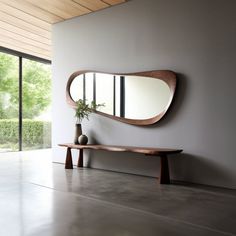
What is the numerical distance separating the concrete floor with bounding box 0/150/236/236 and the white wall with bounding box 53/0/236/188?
0.40 m

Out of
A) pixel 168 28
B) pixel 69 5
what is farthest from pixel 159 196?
pixel 69 5

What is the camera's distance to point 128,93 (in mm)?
4676

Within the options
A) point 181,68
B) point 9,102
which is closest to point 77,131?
point 181,68

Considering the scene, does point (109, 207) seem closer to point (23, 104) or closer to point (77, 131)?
point (77, 131)

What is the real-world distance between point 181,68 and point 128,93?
1.01m

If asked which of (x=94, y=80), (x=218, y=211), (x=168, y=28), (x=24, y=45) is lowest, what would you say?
(x=218, y=211)

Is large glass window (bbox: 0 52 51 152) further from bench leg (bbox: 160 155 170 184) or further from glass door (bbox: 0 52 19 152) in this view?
bench leg (bbox: 160 155 170 184)

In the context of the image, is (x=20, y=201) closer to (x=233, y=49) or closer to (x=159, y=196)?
(x=159, y=196)

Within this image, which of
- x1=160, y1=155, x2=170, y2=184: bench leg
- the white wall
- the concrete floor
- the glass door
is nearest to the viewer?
the concrete floor

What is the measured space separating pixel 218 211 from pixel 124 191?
3.77 feet

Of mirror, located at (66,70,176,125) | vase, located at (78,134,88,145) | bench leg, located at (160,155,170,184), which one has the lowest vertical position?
bench leg, located at (160,155,170,184)

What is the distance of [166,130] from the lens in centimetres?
420

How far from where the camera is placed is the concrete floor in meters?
2.23

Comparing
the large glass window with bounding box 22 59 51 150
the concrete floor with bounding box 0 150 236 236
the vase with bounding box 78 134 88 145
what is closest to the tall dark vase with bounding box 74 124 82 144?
the vase with bounding box 78 134 88 145
